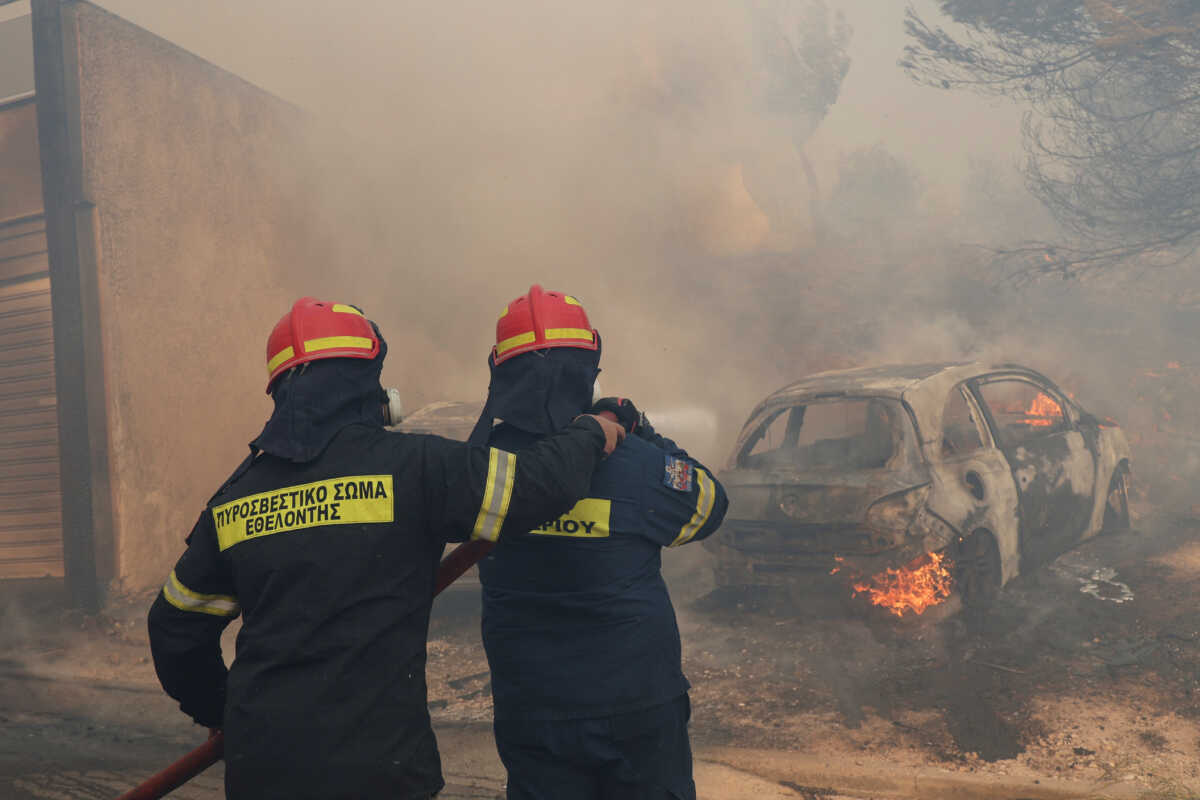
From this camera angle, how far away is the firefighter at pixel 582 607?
227 centimetres

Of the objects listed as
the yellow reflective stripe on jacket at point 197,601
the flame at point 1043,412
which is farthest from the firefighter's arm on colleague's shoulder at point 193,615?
the flame at point 1043,412

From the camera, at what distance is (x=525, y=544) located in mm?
2385

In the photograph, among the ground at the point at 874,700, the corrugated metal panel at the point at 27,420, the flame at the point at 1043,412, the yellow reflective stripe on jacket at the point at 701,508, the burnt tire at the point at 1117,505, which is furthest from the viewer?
the corrugated metal panel at the point at 27,420

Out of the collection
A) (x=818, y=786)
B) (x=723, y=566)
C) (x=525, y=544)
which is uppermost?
(x=525, y=544)

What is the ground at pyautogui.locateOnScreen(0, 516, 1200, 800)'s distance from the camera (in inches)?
155

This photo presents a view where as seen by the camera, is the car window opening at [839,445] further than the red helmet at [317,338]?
Yes

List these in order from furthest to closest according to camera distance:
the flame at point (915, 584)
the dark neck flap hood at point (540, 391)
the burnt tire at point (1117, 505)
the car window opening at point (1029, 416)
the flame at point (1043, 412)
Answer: the burnt tire at point (1117, 505) → the flame at point (1043, 412) → the car window opening at point (1029, 416) → the flame at point (915, 584) → the dark neck flap hood at point (540, 391)

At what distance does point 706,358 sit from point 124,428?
833cm

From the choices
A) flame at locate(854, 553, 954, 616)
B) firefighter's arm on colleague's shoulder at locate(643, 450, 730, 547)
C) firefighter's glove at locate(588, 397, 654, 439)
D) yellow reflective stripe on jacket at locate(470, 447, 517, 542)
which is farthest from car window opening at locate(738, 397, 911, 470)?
yellow reflective stripe on jacket at locate(470, 447, 517, 542)

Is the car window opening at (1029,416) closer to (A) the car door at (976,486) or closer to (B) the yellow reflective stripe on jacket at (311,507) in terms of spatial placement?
(A) the car door at (976,486)

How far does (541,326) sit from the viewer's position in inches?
97.3

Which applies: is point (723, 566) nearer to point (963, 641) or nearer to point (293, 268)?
point (963, 641)

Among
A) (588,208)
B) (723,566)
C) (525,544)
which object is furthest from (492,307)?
(525,544)

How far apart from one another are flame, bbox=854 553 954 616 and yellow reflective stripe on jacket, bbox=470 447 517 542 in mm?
3904
